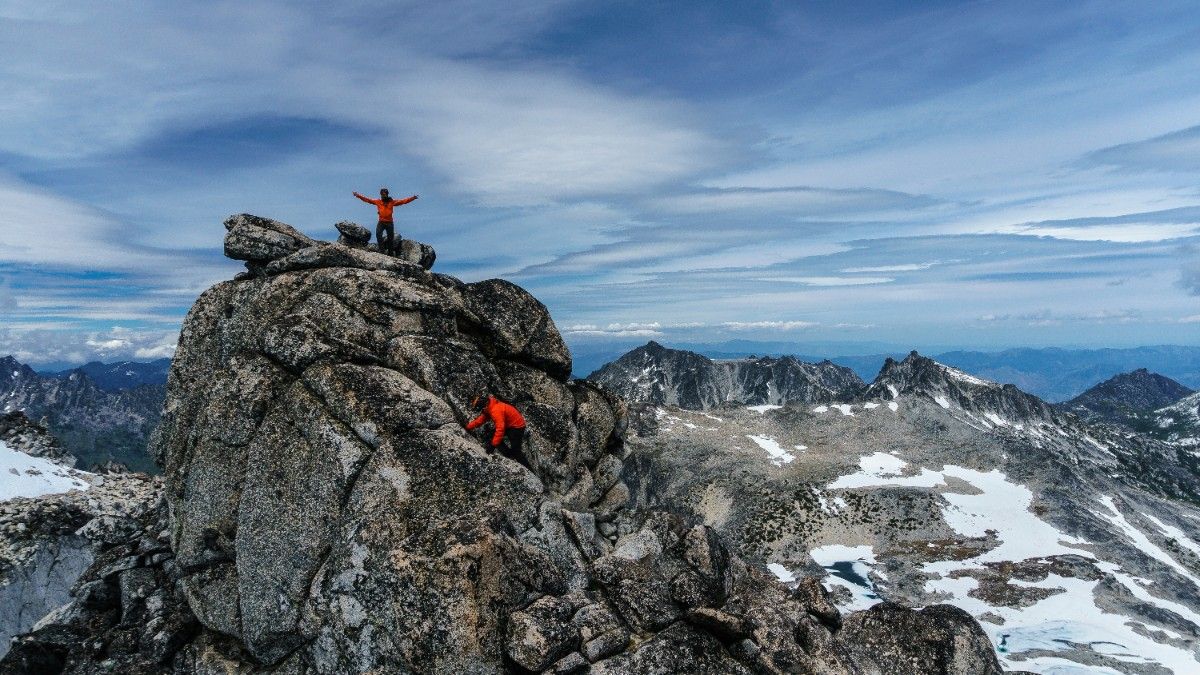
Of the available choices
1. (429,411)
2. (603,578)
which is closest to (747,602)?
(603,578)

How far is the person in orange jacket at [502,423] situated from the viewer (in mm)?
25547

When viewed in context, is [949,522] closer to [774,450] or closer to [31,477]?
[774,450]

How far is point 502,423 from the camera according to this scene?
84.0 ft

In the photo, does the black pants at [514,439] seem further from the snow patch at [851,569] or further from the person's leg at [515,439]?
the snow patch at [851,569]

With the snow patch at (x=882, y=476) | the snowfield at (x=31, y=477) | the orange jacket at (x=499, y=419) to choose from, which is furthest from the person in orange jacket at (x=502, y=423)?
the snow patch at (x=882, y=476)

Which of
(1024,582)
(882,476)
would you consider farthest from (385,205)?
(882,476)

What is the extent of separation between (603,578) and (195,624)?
16398mm

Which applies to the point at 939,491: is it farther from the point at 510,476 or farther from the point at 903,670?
the point at 510,476

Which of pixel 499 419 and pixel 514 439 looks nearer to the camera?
pixel 499 419

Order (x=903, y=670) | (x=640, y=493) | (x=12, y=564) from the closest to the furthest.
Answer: (x=903, y=670)
(x=12, y=564)
(x=640, y=493)

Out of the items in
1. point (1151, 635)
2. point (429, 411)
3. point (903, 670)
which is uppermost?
point (429, 411)

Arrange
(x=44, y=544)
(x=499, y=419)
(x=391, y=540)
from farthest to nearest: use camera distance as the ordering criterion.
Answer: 1. (x=44, y=544)
2. (x=499, y=419)
3. (x=391, y=540)

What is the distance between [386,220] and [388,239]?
3.53ft

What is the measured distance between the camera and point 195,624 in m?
25.4
